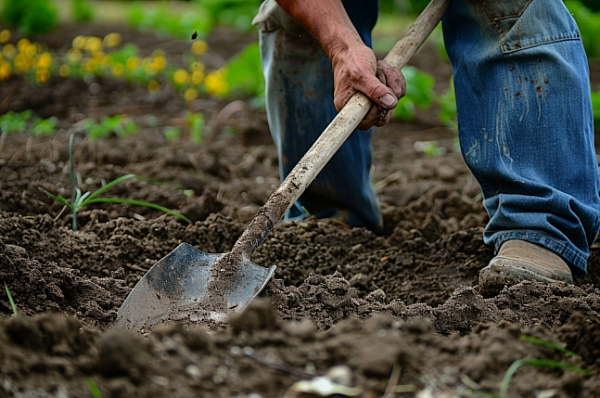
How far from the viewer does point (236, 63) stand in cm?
512

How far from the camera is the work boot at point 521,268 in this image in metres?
1.98

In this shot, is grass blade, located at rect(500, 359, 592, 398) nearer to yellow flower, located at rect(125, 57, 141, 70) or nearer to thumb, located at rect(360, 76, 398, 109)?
thumb, located at rect(360, 76, 398, 109)

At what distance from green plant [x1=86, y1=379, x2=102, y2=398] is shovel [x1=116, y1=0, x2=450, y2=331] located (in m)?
0.60

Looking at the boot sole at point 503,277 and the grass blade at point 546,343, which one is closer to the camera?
the grass blade at point 546,343

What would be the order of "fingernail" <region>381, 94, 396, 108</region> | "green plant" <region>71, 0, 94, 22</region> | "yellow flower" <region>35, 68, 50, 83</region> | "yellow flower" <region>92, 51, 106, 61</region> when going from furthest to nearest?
"green plant" <region>71, 0, 94, 22</region> < "yellow flower" <region>92, 51, 106, 61</region> < "yellow flower" <region>35, 68, 50, 83</region> < "fingernail" <region>381, 94, 396, 108</region>

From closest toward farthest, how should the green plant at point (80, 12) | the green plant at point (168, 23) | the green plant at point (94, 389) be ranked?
the green plant at point (94, 389)
the green plant at point (168, 23)
the green plant at point (80, 12)

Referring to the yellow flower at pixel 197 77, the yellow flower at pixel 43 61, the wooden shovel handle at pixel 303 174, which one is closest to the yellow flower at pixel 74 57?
the yellow flower at pixel 43 61

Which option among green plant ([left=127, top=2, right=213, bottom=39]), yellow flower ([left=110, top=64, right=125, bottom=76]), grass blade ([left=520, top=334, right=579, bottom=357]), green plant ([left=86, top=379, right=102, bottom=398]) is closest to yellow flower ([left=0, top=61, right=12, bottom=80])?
yellow flower ([left=110, top=64, right=125, bottom=76])

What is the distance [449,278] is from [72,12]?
7637mm

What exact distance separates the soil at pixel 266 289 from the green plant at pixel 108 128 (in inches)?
2.5

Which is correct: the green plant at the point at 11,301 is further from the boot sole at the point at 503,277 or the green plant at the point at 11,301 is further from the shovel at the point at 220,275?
the boot sole at the point at 503,277

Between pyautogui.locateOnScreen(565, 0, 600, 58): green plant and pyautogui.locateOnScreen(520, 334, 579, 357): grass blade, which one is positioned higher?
pyautogui.locateOnScreen(565, 0, 600, 58): green plant

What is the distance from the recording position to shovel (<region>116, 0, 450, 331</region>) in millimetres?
1831

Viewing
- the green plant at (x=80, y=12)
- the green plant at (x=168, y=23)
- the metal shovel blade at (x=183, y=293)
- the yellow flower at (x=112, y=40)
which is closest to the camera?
the metal shovel blade at (x=183, y=293)
